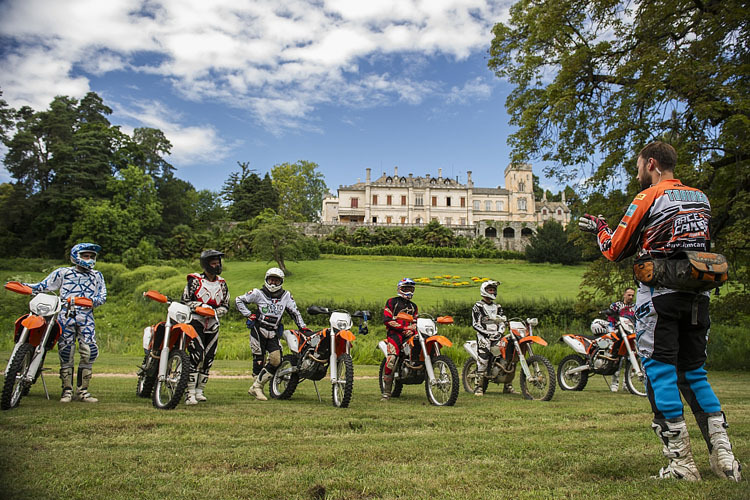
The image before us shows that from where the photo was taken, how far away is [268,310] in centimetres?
829

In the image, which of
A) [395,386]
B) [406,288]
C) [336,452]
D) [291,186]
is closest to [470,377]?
[395,386]

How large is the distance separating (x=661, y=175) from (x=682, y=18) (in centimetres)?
1319

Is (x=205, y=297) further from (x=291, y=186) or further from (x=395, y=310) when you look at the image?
(x=291, y=186)

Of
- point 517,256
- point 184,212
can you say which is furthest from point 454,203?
point 184,212

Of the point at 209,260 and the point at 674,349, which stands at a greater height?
the point at 209,260

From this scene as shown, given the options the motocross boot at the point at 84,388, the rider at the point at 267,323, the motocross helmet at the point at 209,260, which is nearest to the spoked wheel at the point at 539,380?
the rider at the point at 267,323

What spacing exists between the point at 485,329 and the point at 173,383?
5.15m

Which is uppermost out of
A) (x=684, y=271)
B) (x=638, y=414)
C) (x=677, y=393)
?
(x=684, y=271)

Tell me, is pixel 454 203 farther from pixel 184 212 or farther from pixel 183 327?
pixel 183 327

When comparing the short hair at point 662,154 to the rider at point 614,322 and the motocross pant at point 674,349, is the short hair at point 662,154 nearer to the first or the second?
the motocross pant at point 674,349

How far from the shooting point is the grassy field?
10.6ft

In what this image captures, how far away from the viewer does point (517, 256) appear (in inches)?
2311

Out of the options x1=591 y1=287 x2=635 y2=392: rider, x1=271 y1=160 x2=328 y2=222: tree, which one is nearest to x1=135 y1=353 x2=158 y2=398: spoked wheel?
x1=591 y1=287 x2=635 y2=392: rider

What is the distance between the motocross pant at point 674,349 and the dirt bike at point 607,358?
642 centimetres
